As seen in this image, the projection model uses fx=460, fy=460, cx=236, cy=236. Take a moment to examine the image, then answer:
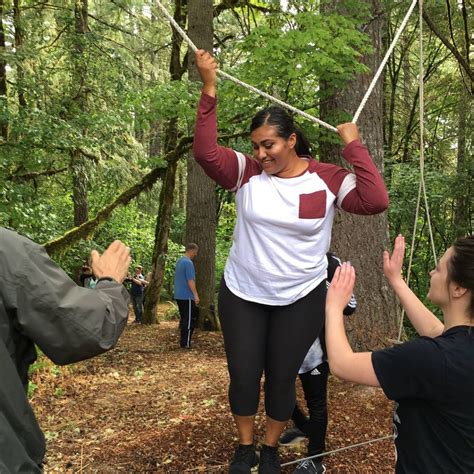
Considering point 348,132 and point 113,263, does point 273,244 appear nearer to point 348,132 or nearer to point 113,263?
point 348,132

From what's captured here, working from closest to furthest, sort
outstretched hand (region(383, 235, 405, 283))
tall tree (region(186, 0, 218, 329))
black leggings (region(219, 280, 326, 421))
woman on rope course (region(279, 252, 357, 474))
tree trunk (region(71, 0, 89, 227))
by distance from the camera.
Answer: outstretched hand (region(383, 235, 405, 283)), black leggings (region(219, 280, 326, 421)), woman on rope course (region(279, 252, 357, 474)), tall tree (region(186, 0, 218, 329)), tree trunk (region(71, 0, 89, 227))

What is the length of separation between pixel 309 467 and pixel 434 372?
140cm

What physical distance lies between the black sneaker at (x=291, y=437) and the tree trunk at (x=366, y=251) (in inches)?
55.6

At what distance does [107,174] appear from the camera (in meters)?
10.8

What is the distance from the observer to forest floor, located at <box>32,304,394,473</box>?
2838 mm

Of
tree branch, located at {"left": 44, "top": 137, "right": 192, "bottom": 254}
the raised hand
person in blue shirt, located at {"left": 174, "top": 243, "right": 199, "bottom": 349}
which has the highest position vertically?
the raised hand

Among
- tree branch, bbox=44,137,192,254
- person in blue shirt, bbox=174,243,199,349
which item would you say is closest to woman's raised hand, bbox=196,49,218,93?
person in blue shirt, bbox=174,243,199,349

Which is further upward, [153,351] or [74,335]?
[74,335]

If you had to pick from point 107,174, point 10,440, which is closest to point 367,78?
point 10,440

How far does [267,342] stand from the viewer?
7.62 feet

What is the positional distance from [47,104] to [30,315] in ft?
29.0

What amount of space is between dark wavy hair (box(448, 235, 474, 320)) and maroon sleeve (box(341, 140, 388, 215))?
2.04 feet

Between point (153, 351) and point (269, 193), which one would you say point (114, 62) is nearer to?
point (153, 351)

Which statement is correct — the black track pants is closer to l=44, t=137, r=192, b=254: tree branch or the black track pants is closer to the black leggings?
the black leggings
